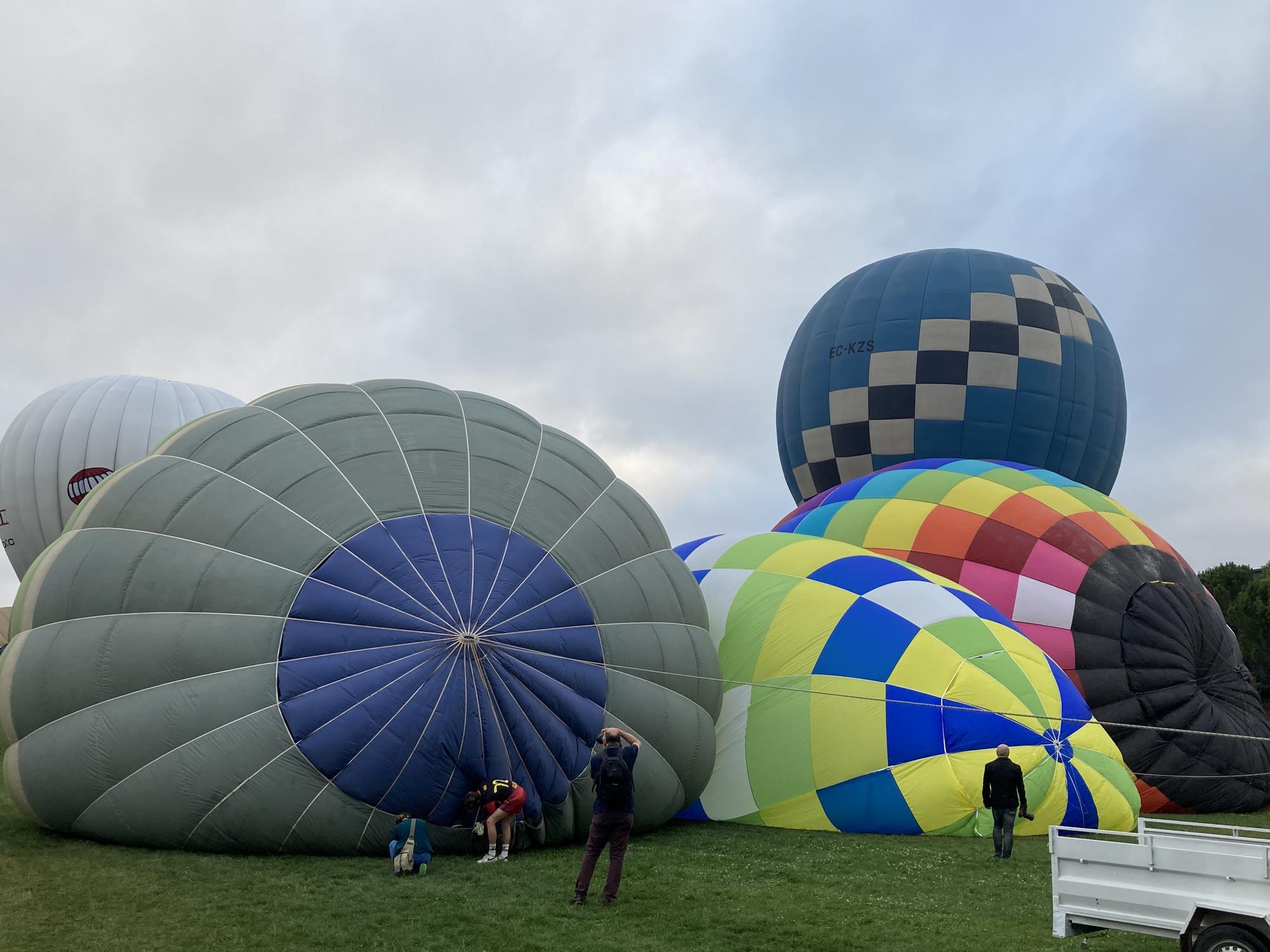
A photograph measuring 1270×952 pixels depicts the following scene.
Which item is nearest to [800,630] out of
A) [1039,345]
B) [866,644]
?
[866,644]

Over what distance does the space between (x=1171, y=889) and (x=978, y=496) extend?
7265 mm

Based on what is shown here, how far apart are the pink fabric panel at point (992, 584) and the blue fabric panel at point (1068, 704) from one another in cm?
162

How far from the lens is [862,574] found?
9.30 meters

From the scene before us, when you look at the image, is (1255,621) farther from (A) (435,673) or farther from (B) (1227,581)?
(A) (435,673)

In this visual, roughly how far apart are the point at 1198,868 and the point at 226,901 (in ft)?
14.2

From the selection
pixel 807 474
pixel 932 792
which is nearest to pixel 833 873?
pixel 932 792

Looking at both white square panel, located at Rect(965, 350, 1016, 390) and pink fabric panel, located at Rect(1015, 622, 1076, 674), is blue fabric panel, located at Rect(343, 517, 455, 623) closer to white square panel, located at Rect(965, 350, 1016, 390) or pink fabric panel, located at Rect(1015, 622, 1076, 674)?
pink fabric panel, located at Rect(1015, 622, 1076, 674)

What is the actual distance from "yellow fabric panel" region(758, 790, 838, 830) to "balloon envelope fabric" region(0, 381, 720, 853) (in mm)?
833

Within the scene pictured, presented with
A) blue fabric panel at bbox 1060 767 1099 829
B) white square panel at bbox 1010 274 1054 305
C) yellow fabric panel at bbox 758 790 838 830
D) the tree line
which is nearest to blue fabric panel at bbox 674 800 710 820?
yellow fabric panel at bbox 758 790 838 830

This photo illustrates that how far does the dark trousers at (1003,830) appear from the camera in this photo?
711 centimetres

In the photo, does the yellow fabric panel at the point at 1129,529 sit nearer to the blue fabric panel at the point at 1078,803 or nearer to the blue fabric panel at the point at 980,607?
the blue fabric panel at the point at 980,607

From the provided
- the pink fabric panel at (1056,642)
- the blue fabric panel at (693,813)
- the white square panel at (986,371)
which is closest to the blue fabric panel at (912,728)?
the blue fabric panel at (693,813)

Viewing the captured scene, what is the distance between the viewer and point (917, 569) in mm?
9688

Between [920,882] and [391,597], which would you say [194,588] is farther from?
[920,882]
